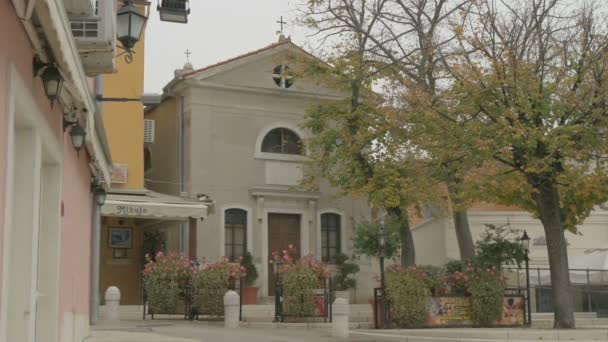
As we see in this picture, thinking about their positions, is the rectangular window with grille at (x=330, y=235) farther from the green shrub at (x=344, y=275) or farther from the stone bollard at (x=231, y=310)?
the stone bollard at (x=231, y=310)

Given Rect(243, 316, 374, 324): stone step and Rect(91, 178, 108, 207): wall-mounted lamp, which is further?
Rect(243, 316, 374, 324): stone step

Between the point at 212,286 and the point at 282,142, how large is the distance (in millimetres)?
9592

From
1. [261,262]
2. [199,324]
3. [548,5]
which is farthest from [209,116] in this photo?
[548,5]

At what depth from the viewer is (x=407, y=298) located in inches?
765

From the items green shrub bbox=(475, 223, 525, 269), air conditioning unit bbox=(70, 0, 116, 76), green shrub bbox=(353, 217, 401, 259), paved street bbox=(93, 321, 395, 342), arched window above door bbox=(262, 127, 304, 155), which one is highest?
arched window above door bbox=(262, 127, 304, 155)

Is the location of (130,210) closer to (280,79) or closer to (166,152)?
(166,152)

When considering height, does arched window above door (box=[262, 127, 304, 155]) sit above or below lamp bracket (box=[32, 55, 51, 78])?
above

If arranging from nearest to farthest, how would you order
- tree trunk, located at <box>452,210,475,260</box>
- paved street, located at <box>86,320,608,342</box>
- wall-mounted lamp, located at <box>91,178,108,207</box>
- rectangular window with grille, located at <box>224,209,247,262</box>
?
wall-mounted lamp, located at <box>91,178,108,207</box>, paved street, located at <box>86,320,608,342</box>, tree trunk, located at <box>452,210,475,260</box>, rectangular window with grille, located at <box>224,209,247,262</box>

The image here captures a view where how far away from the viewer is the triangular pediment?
1075 inches

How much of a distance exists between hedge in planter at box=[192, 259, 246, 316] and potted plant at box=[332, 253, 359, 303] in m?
7.19

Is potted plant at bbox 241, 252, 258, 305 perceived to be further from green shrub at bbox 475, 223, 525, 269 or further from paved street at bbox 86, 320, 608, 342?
green shrub at bbox 475, 223, 525, 269

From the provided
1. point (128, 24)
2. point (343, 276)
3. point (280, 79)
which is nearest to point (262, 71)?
point (280, 79)

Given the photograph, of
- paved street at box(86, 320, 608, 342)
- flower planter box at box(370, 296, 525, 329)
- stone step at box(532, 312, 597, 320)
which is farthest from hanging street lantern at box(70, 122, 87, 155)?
stone step at box(532, 312, 597, 320)

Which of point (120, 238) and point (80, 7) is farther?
point (120, 238)
